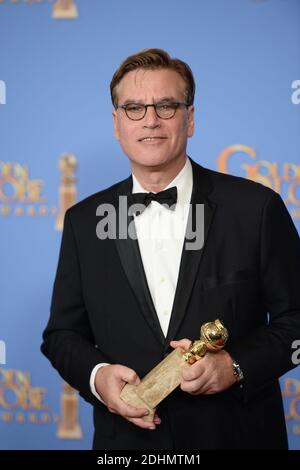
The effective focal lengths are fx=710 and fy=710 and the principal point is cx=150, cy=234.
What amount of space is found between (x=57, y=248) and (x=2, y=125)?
594 millimetres

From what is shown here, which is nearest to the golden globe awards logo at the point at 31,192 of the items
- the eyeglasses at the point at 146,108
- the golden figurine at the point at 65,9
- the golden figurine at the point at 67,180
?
the golden figurine at the point at 67,180

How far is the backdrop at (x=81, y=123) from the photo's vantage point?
2998 millimetres

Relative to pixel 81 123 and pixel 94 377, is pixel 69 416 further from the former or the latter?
pixel 81 123

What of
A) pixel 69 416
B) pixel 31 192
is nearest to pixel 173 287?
pixel 31 192

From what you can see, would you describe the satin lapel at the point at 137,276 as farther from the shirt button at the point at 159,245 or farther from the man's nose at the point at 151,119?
the man's nose at the point at 151,119

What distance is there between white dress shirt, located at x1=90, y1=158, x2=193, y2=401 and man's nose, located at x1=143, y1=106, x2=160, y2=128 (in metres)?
0.20

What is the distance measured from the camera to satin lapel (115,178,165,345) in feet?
6.73

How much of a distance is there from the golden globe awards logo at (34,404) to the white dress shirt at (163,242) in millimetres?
Result: 1147

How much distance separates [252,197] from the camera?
7.00ft

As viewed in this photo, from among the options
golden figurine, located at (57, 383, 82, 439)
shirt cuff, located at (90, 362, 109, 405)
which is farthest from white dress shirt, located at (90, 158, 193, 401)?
golden figurine, located at (57, 383, 82, 439)

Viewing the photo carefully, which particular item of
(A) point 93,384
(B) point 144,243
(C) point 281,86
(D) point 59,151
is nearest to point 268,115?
(C) point 281,86
